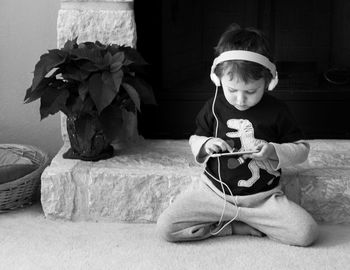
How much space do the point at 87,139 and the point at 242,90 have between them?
511mm

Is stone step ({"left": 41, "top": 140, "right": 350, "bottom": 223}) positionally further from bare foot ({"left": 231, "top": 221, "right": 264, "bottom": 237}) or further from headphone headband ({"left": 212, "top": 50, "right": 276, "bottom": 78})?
headphone headband ({"left": 212, "top": 50, "right": 276, "bottom": 78})

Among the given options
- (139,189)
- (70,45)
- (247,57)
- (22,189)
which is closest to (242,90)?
(247,57)

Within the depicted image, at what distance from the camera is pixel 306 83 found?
2.23 meters

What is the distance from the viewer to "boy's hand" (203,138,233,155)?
1.72 metres

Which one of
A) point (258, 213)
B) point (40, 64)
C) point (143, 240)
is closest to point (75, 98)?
point (40, 64)

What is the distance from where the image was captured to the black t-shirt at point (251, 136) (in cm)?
175

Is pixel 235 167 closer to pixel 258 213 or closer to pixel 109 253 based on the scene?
pixel 258 213

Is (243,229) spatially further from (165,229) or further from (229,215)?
(165,229)

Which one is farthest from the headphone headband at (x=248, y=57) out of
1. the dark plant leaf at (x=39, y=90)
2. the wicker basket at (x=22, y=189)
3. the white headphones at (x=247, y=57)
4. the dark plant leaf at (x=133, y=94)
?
the wicker basket at (x=22, y=189)

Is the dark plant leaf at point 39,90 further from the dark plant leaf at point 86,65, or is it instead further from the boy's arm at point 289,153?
the boy's arm at point 289,153

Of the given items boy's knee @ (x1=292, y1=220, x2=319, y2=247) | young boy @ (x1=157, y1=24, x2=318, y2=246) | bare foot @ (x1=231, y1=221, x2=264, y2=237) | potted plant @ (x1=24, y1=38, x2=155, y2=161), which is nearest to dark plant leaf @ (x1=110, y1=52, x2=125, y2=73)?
potted plant @ (x1=24, y1=38, x2=155, y2=161)

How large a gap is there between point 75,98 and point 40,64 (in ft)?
0.45

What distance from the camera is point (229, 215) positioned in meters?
1.77

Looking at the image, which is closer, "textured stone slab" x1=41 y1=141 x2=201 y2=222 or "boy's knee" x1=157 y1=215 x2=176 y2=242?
"boy's knee" x1=157 y1=215 x2=176 y2=242
